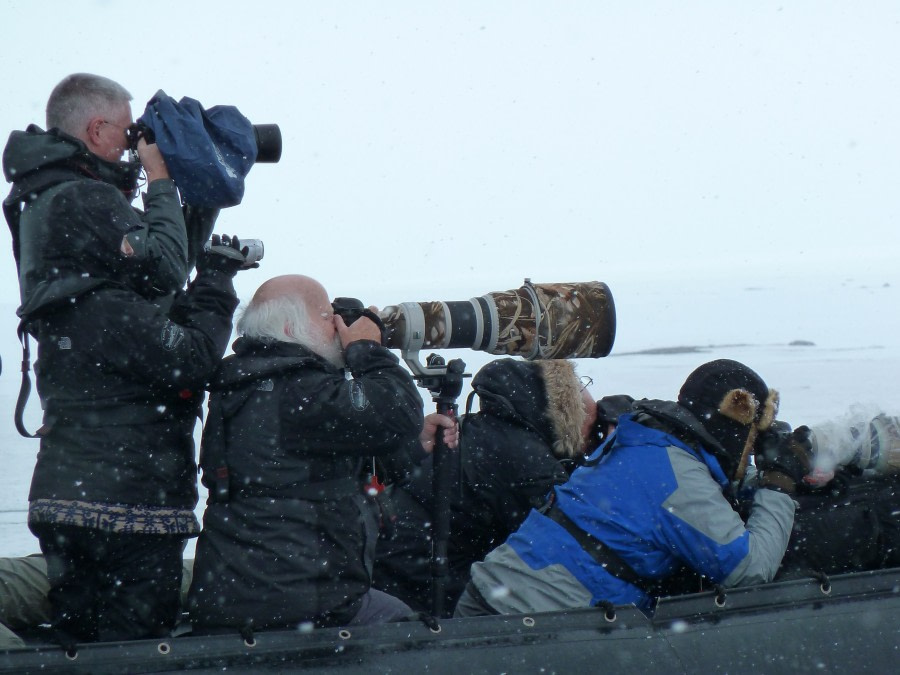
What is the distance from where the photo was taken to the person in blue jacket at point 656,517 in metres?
1.96

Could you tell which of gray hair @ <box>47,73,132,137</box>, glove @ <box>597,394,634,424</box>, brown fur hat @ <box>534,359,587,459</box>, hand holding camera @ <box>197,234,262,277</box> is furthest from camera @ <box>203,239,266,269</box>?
glove @ <box>597,394,634,424</box>

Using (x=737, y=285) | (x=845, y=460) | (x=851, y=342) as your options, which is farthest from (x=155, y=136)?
(x=737, y=285)

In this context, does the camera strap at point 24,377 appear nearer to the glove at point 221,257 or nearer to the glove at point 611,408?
the glove at point 221,257

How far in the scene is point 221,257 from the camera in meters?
1.92

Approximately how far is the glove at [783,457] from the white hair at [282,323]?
104cm

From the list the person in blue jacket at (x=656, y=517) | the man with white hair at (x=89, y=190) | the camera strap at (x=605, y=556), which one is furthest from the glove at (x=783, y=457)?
the man with white hair at (x=89, y=190)

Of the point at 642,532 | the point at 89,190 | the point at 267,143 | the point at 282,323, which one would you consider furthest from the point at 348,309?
the point at 642,532

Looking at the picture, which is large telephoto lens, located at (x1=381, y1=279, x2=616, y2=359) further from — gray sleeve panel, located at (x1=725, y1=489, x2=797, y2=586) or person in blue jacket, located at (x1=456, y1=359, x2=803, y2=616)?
gray sleeve panel, located at (x1=725, y1=489, x2=797, y2=586)

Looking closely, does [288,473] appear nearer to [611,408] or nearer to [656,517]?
[656,517]

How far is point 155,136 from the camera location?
1.94 m

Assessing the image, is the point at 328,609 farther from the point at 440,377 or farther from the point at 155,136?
the point at 155,136

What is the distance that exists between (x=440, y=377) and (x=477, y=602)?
515 mm

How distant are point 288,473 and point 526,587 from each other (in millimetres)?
586

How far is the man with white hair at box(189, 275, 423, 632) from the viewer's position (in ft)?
5.90
